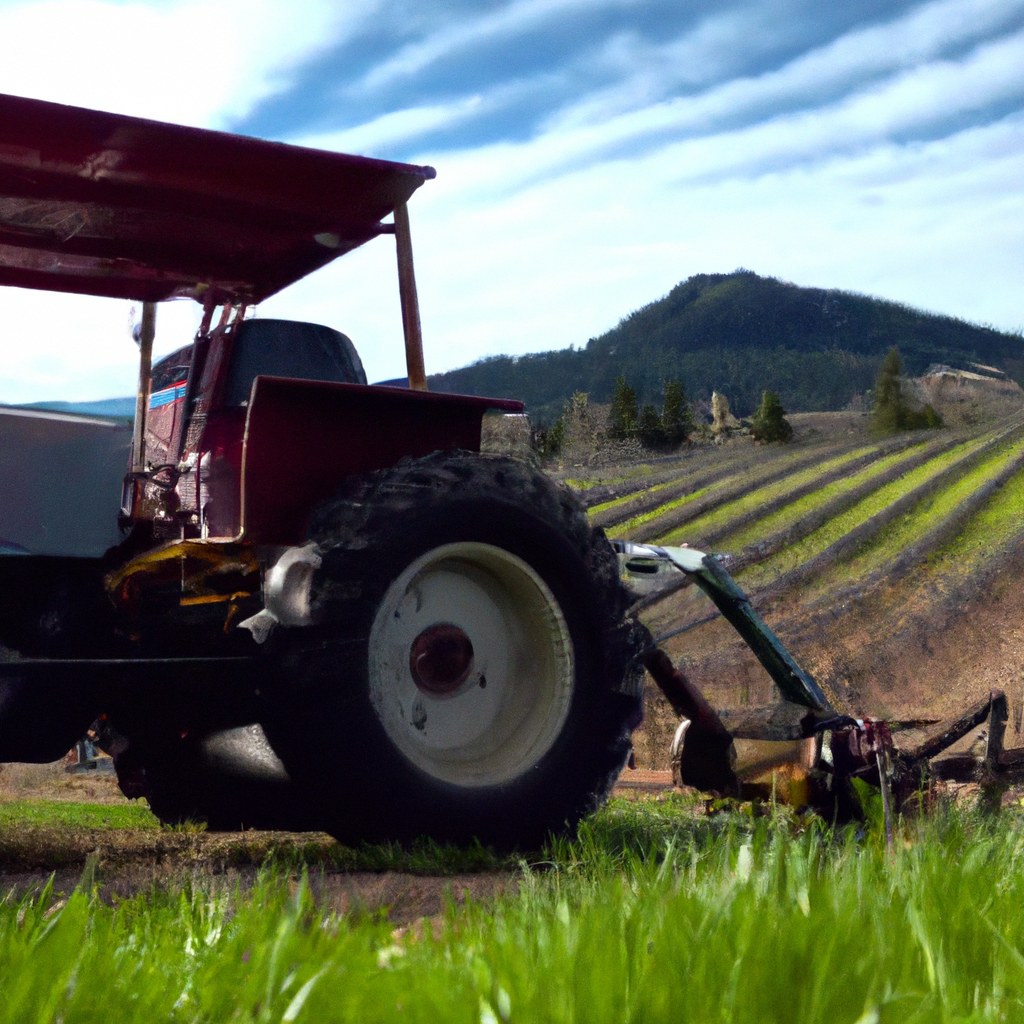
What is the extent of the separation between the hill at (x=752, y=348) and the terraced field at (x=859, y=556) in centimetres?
4028

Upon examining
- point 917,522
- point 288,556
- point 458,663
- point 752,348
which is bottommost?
point 917,522

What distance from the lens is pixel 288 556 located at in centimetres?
298

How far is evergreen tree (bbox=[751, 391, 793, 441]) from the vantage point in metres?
46.7

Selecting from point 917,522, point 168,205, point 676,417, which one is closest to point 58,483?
point 168,205

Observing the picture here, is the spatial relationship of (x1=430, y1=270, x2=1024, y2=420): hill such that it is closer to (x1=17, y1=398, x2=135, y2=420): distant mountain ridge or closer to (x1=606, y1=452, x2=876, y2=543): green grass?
(x1=606, y1=452, x2=876, y2=543): green grass

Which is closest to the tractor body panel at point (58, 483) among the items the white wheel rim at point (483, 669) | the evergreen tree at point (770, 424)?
the white wheel rim at point (483, 669)

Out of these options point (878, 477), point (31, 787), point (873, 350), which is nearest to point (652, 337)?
point (873, 350)

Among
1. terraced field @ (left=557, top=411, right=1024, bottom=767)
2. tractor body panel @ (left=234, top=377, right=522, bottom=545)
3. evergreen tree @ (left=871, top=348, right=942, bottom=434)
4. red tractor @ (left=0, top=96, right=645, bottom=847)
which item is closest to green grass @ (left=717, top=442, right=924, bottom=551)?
terraced field @ (left=557, top=411, right=1024, bottom=767)

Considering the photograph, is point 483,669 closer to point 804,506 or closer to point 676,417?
point 804,506

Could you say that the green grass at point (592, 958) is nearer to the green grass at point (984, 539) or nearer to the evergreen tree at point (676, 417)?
the green grass at point (984, 539)

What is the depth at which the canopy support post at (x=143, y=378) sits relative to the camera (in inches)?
153

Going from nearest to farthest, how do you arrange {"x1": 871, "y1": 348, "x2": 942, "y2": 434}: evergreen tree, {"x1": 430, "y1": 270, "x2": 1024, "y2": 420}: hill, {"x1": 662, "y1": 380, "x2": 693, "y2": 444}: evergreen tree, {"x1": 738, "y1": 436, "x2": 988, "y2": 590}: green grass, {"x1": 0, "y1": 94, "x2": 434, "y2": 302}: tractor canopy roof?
{"x1": 0, "y1": 94, "x2": 434, "y2": 302}: tractor canopy roof → {"x1": 738, "y1": 436, "x2": 988, "y2": 590}: green grass → {"x1": 871, "y1": 348, "x2": 942, "y2": 434}: evergreen tree → {"x1": 662, "y1": 380, "x2": 693, "y2": 444}: evergreen tree → {"x1": 430, "y1": 270, "x2": 1024, "y2": 420}: hill

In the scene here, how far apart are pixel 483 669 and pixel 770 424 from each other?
47.5 meters

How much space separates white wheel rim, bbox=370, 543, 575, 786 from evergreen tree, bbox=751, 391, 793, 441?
4238cm
